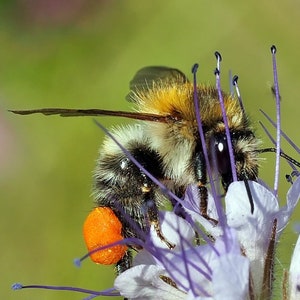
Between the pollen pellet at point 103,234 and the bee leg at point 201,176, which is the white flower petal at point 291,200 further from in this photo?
the pollen pellet at point 103,234

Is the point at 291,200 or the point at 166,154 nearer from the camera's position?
the point at 291,200

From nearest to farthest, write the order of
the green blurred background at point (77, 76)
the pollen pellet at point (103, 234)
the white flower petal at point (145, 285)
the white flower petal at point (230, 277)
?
the white flower petal at point (230, 277)
the white flower petal at point (145, 285)
the pollen pellet at point (103, 234)
the green blurred background at point (77, 76)

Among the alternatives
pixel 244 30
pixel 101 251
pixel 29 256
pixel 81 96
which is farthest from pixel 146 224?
pixel 244 30

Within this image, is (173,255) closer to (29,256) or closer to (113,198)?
(113,198)

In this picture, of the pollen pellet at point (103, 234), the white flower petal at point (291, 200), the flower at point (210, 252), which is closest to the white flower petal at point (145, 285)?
the flower at point (210, 252)

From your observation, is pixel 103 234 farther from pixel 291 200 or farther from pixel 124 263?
pixel 291 200

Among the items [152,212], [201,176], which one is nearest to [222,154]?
[201,176]
